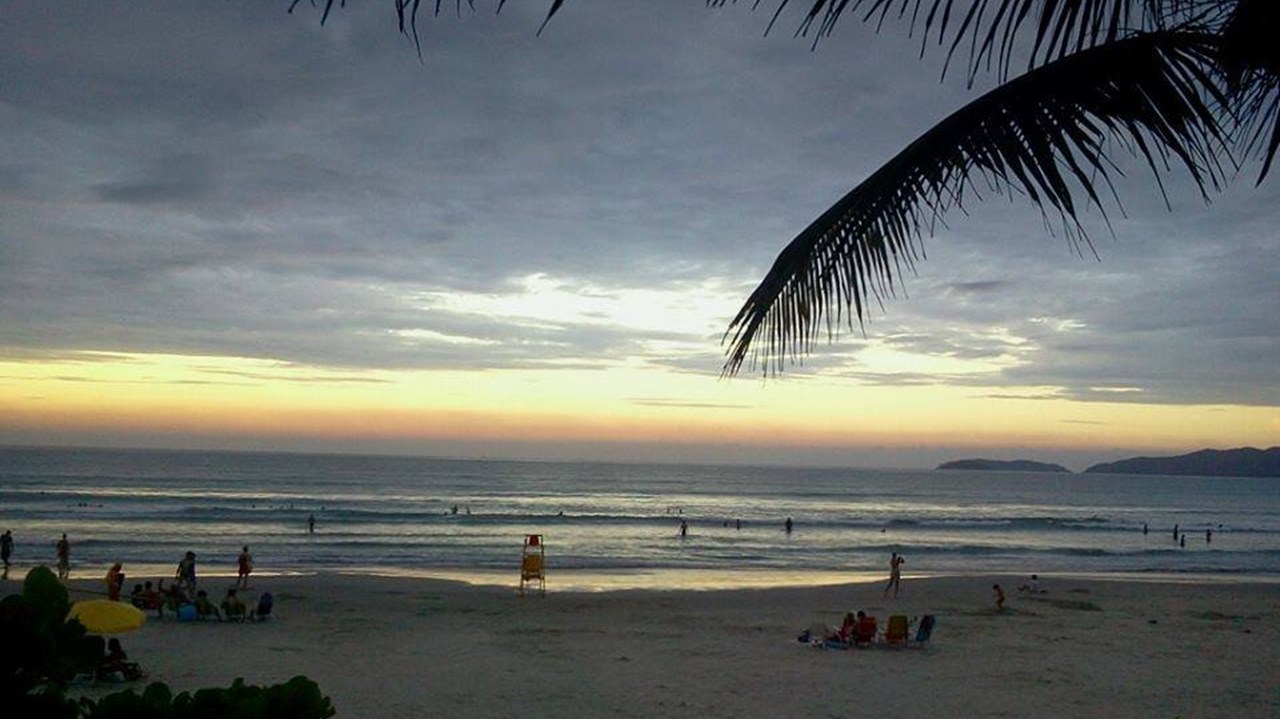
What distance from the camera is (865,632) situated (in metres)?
A: 16.0

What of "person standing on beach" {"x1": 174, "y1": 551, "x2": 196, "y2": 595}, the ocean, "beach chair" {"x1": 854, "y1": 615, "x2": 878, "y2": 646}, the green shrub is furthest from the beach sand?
the green shrub

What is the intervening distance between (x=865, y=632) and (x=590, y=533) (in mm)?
34771

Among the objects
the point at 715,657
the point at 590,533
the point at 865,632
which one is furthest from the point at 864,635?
the point at 590,533

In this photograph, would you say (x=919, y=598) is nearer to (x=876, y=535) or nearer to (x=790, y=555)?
(x=790, y=555)

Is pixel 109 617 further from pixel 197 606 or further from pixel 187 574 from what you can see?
pixel 187 574

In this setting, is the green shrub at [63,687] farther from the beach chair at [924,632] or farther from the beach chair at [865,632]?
the beach chair at [924,632]

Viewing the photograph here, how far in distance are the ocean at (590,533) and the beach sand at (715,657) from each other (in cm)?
750

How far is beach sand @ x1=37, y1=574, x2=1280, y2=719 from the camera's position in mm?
12406

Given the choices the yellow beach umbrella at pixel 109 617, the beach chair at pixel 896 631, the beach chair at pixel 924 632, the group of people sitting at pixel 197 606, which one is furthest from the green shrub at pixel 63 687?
the group of people sitting at pixel 197 606

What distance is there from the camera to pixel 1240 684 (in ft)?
46.6

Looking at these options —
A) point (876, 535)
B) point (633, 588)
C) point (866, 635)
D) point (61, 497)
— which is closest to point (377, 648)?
point (866, 635)

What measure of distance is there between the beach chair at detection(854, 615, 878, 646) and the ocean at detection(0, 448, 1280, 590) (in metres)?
11.7

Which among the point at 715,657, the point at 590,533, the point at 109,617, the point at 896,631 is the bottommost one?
the point at 590,533

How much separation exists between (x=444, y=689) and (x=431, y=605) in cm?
902
